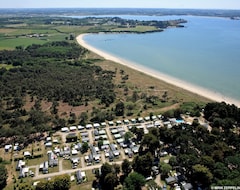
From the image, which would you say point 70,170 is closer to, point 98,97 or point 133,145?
point 133,145

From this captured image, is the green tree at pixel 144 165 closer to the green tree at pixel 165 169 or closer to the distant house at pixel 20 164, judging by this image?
the green tree at pixel 165 169

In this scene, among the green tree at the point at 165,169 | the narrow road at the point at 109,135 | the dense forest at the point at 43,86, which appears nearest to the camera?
the green tree at the point at 165,169

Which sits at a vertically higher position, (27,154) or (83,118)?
(83,118)

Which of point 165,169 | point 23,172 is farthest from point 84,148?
point 165,169

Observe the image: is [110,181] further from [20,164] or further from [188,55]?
[188,55]

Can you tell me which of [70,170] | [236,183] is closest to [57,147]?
[70,170]

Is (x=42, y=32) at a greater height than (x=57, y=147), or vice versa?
(x=42, y=32)

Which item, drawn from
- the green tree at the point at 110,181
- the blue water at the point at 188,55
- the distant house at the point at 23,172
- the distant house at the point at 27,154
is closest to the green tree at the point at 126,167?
the green tree at the point at 110,181

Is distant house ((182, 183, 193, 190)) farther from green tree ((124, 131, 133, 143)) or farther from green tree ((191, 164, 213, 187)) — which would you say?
green tree ((124, 131, 133, 143))
